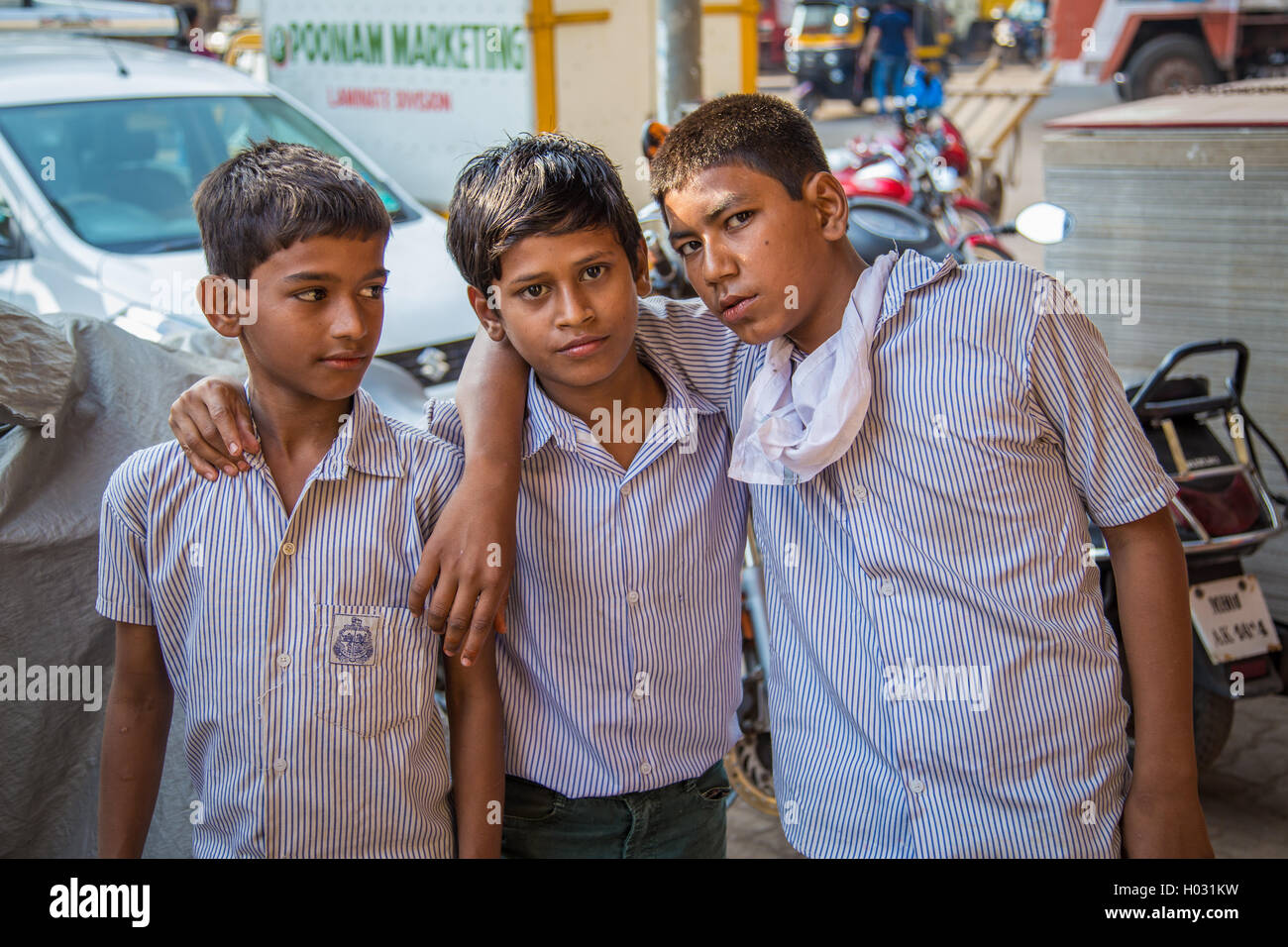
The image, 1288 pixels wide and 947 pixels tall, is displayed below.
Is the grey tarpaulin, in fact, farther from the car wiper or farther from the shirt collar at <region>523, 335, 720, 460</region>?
the car wiper

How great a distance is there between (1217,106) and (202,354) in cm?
374

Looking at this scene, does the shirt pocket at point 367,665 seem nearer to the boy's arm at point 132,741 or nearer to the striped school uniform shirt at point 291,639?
the striped school uniform shirt at point 291,639

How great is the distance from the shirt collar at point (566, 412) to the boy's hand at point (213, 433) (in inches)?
15.1

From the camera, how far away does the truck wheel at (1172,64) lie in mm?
14195

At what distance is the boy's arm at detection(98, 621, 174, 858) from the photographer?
1624mm

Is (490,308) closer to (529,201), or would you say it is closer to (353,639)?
(529,201)

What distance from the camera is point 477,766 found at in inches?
65.2

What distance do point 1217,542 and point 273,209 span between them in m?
2.46

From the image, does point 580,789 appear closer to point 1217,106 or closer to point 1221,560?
point 1221,560

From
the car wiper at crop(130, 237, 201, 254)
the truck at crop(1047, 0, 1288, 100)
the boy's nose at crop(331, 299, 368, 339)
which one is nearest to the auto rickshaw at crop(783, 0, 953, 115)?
the truck at crop(1047, 0, 1288, 100)

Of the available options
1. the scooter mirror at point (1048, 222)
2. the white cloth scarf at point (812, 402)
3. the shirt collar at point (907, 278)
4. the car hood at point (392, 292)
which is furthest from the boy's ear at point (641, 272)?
the car hood at point (392, 292)

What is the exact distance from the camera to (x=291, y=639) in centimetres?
160

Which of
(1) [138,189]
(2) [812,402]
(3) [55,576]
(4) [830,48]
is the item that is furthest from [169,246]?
(4) [830,48]
